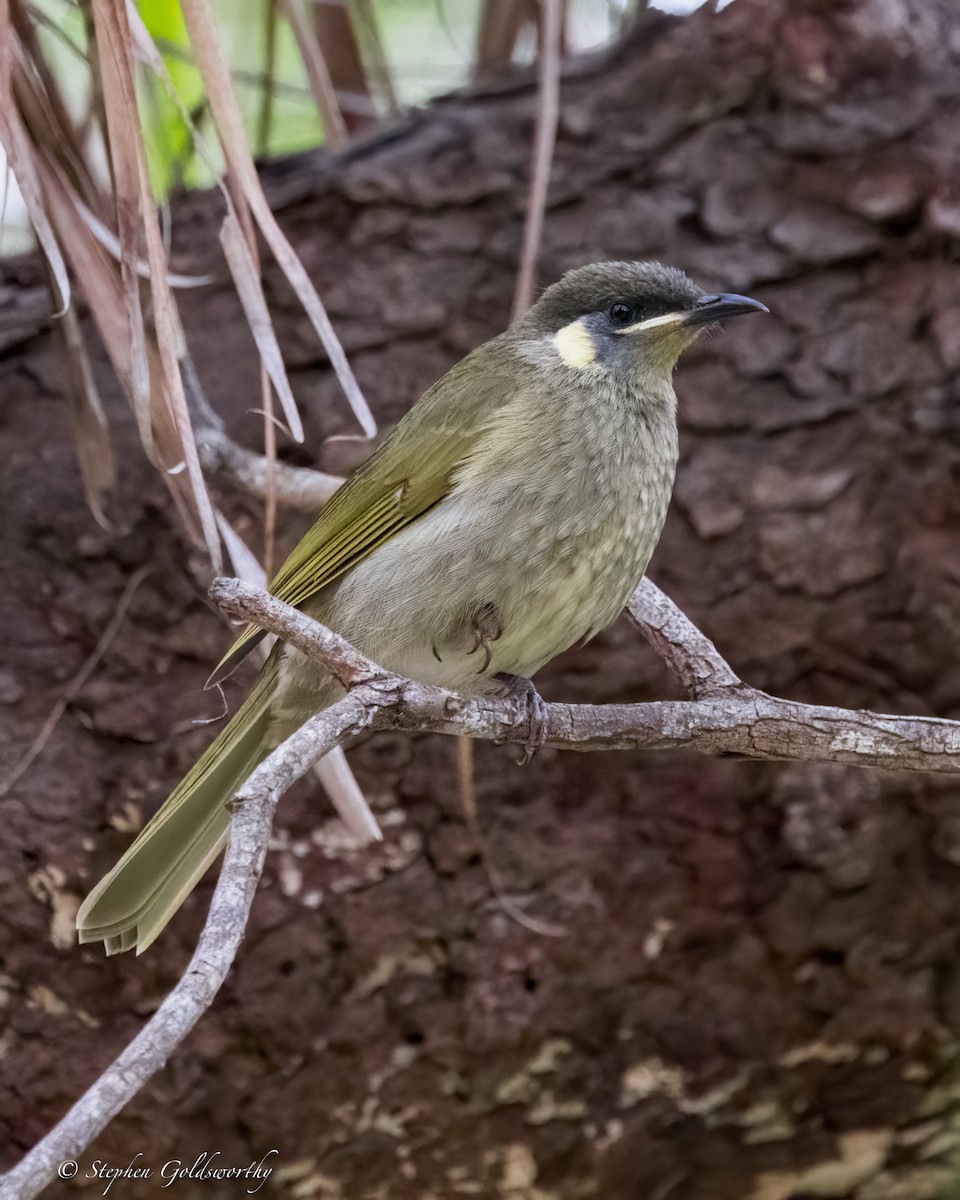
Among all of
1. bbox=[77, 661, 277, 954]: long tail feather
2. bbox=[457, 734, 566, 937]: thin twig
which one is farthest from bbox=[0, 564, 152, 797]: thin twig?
bbox=[457, 734, 566, 937]: thin twig

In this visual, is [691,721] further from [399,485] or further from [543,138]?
[543,138]

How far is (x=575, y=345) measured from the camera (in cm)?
305

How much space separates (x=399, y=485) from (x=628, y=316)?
67cm

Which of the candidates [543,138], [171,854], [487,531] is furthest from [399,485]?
[171,854]

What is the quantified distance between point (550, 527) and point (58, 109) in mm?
1465

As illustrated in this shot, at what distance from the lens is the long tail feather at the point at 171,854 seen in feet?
8.57

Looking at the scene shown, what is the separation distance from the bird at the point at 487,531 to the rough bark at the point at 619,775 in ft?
→ 1.70

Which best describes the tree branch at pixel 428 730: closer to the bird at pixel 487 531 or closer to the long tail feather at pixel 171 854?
the bird at pixel 487 531

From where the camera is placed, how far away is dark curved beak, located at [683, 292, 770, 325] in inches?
115

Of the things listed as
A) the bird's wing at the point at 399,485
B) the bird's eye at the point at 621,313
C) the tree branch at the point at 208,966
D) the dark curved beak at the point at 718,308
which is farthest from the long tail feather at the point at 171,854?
the dark curved beak at the point at 718,308

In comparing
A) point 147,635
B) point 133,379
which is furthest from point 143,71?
point 147,635

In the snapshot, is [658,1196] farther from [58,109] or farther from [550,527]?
[58,109]

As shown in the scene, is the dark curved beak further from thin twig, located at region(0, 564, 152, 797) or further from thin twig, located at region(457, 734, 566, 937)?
thin twig, located at region(0, 564, 152, 797)

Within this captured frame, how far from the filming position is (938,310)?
3.52 m
